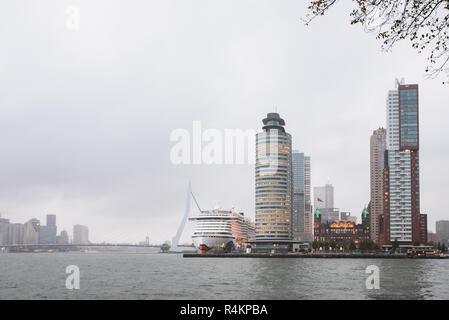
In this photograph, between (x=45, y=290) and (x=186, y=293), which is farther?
(x=45, y=290)

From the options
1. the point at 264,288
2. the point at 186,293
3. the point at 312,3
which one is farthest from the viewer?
the point at 264,288

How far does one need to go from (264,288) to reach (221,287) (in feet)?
19.1

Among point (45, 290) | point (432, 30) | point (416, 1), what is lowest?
point (45, 290)

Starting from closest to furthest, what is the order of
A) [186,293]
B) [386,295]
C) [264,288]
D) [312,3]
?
[312,3] < [386,295] < [186,293] < [264,288]
